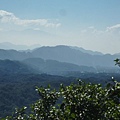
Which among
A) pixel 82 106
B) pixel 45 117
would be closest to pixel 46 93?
pixel 45 117

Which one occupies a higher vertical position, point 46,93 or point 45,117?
point 46,93

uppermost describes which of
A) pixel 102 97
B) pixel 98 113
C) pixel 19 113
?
pixel 102 97

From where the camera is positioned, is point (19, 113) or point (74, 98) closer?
point (74, 98)

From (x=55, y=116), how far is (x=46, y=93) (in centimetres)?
326

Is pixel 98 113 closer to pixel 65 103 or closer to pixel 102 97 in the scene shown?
pixel 102 97

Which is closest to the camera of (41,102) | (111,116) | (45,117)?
(111,116)

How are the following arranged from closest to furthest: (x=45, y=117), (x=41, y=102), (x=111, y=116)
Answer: (x=111, y=116), (x=45, y=117), (x=41, y=102)

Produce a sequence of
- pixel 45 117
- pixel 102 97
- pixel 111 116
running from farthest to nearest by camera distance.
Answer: pixel 45 117
pixel 102 97
pixel 111 116

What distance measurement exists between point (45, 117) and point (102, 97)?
179 inches

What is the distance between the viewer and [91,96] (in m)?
15.9

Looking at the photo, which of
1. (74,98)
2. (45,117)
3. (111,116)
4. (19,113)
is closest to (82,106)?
(74,98)

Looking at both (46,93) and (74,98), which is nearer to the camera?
(74,98)

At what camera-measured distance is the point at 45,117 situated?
17.5 metres

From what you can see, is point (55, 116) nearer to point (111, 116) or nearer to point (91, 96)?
point (91, 96)
